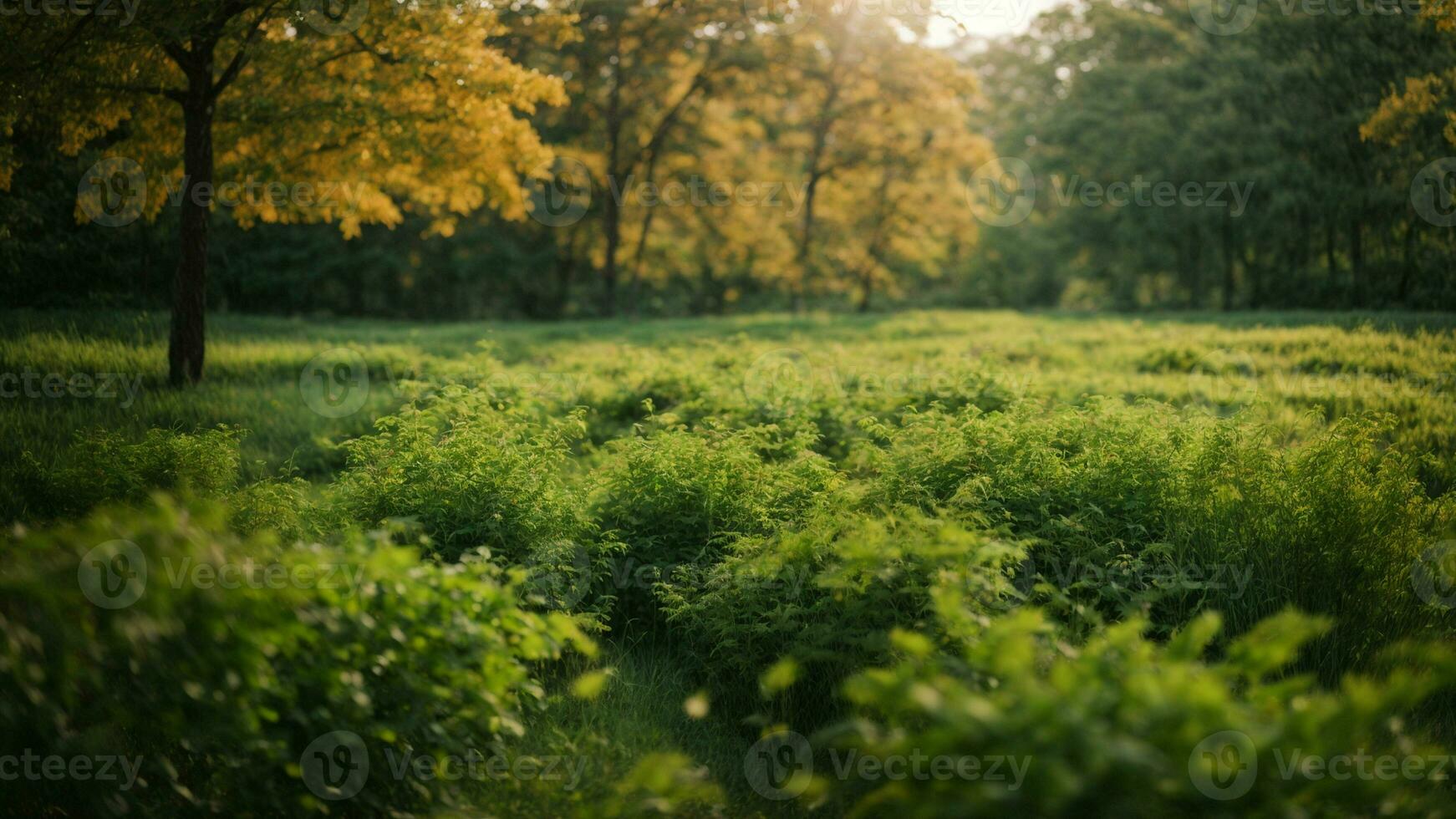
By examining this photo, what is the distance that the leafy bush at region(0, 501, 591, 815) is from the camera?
288 centimetres

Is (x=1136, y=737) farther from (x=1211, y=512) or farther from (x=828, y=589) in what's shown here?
(x=1211, y=512)

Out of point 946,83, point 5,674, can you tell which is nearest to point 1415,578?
point 5,674

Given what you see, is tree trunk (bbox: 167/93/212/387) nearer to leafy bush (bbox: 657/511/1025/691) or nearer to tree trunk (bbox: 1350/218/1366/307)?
leafy bush (bbox: 657/511/1025/691)

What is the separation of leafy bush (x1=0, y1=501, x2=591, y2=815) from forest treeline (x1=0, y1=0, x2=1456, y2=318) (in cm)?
781

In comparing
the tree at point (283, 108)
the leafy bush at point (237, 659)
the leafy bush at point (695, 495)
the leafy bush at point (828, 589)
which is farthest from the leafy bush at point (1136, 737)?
the tree at point (283, 108)

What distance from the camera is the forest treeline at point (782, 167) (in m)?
11.0

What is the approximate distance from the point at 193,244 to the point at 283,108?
2.12 m

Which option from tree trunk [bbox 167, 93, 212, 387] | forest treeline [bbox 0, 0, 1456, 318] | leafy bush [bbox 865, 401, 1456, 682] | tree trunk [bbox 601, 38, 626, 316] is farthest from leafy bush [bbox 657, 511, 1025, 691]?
tree trunk [bbox 601, 38, 626, 316]

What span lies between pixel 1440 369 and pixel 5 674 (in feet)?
43.1

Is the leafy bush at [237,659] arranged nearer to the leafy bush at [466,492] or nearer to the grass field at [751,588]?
the grass field at [751,588]

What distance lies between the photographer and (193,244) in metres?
9.85

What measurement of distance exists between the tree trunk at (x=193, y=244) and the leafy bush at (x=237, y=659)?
7.06m

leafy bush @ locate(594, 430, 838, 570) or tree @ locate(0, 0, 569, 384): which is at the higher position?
tree @ locate(0, 0, 569, 384)

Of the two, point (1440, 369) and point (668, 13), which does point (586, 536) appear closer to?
point (1440, 369)
